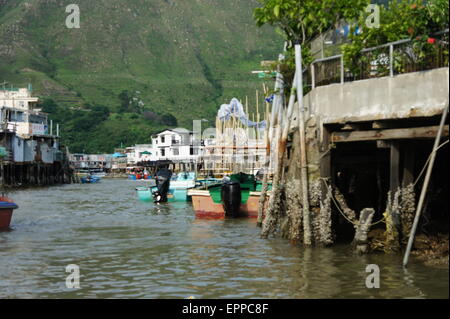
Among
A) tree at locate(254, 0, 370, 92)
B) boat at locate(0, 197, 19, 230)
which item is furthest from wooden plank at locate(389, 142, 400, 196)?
boat at locate(0, 197, 19, 230)

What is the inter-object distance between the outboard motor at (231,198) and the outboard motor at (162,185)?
50.5ft

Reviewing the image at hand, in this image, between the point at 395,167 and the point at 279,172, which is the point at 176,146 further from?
the point at 395,167

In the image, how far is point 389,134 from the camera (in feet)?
58.2

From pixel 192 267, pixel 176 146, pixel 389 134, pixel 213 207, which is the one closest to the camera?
pixel 389 134

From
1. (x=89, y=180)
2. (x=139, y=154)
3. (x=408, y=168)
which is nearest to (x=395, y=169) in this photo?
(x=408, y=168)

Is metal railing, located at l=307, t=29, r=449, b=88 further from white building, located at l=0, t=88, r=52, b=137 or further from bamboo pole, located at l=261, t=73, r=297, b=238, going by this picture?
white building, located at l=0, t=88, r=52, b=137

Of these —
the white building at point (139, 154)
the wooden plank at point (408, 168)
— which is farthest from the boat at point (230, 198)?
the white building at point (139, 154)

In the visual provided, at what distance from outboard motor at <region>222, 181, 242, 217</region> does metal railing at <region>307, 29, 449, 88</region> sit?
1304cm

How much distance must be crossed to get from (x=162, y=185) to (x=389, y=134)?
33.9m

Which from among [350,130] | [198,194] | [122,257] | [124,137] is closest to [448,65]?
[350,130]

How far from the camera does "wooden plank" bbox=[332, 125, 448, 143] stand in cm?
1644

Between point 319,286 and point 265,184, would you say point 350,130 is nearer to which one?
point 319,286
